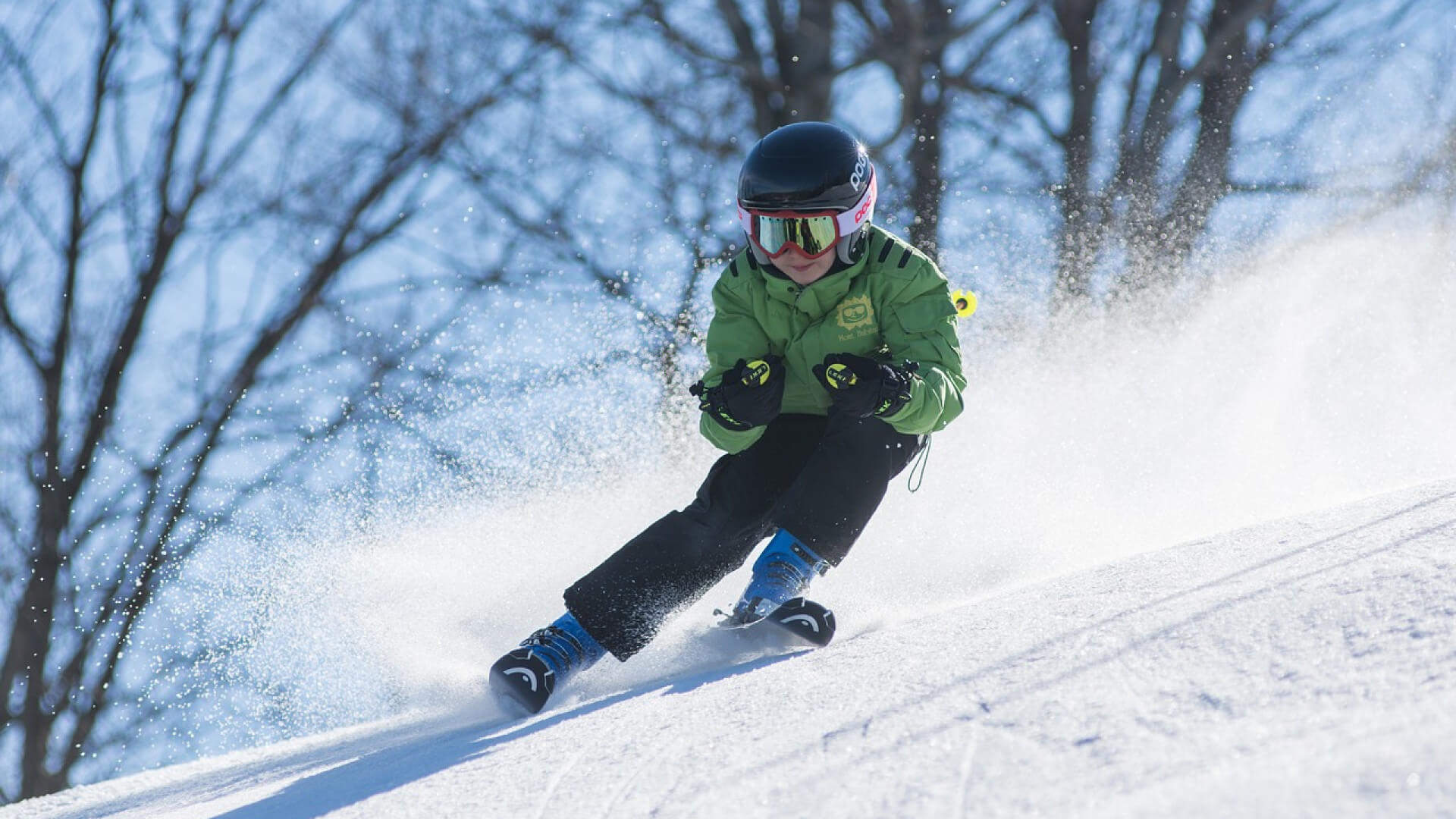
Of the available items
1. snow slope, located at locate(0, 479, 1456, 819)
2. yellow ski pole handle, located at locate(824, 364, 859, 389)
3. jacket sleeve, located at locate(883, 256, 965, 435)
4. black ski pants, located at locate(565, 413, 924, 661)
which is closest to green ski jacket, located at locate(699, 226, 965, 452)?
jacket sleeve, located at locate(883, 256, 965, 435)

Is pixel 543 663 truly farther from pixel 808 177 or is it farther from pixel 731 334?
pixel 808 177

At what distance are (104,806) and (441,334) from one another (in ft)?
29.7

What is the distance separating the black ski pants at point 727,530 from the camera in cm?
276

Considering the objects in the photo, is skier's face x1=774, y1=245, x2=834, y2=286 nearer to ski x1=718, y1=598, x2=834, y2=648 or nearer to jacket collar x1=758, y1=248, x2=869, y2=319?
jacket collar x1=758, y1=248, x2=869, y2=319

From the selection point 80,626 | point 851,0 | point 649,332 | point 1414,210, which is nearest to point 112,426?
point 80,626

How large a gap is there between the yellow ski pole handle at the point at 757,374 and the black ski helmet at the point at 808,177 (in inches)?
14.3

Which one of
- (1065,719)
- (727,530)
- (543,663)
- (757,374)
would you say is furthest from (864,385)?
(1065,719)

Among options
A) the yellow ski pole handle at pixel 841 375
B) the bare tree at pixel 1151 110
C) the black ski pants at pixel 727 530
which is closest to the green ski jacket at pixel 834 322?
the black ski pants at pixel 727 530

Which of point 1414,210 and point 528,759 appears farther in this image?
point 1414,210

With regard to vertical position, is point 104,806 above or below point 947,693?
below

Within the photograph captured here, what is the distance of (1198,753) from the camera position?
125 centimetres

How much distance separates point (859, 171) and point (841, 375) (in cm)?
65

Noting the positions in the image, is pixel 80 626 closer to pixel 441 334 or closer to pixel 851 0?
pixel 441 334

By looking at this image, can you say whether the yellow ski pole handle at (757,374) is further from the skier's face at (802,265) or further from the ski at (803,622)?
the ski at (803,622)
